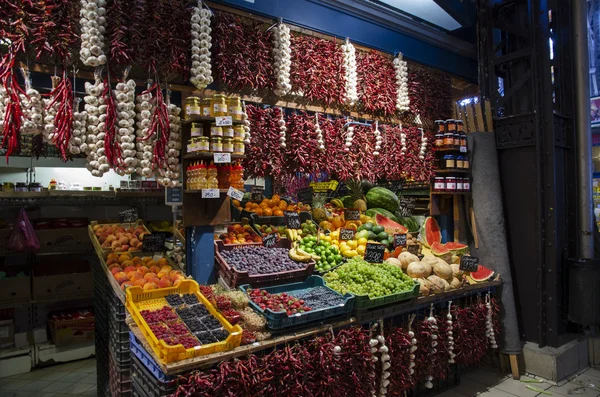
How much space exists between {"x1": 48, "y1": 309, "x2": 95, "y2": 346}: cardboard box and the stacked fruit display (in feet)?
7.26

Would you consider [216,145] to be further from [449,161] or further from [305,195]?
[305,195]

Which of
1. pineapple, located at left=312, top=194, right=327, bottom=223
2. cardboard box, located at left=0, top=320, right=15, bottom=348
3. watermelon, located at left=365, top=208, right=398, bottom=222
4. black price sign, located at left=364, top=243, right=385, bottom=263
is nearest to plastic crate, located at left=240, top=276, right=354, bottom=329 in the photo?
black price sign, located at left=364, top=243, right=385, bottom=263

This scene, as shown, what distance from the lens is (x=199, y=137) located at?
125 inches

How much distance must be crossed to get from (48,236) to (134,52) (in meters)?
3.53

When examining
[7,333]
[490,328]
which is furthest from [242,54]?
[7,333]

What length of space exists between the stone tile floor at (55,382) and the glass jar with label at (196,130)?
313 cm

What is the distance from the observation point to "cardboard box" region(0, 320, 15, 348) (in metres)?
4.90

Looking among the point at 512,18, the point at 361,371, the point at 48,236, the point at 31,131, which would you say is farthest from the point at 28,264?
the point at 512,18

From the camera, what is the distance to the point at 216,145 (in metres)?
3.22

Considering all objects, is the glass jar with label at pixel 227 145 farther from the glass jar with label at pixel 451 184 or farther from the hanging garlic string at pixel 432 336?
the glass jar with label at pixel 451 184

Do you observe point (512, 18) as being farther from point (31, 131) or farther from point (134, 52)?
point (31, 131)

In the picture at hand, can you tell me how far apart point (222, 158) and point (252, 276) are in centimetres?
98

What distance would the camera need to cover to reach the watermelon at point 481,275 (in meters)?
4.36

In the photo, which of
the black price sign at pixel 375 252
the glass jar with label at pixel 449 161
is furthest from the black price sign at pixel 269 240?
the glass jar with label at pixel 449 161
